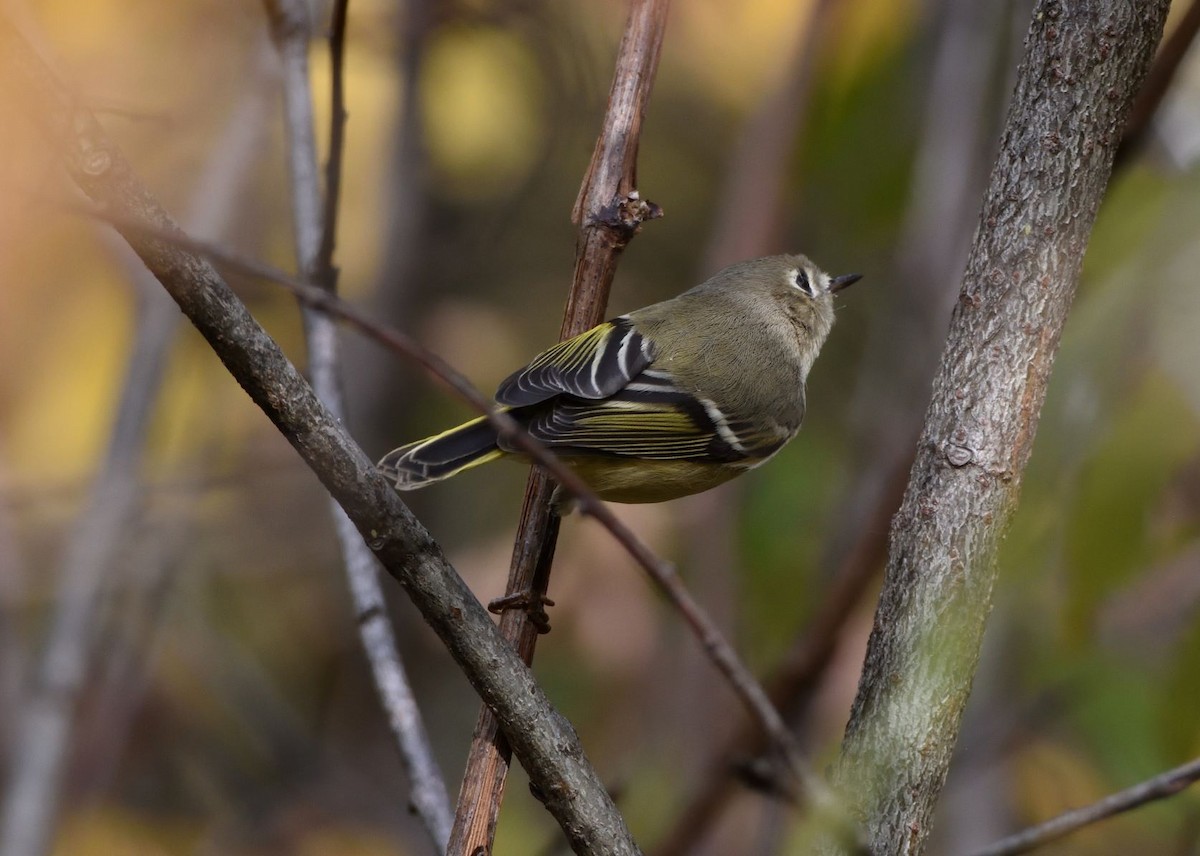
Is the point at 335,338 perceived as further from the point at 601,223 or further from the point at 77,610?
the point at 77,610

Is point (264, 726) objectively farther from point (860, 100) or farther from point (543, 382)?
point (860, 100)

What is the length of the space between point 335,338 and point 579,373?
0.42 m

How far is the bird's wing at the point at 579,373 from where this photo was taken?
1.93 meters

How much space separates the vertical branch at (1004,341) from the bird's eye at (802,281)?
1439 millimetres

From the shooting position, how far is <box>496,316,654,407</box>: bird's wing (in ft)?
6.33

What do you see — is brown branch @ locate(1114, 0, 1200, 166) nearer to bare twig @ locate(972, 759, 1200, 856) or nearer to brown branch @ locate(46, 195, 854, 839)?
bare twig @ locate(972, 759, 1200, 856)

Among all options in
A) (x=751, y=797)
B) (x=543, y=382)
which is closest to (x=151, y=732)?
(x=751, y=797)

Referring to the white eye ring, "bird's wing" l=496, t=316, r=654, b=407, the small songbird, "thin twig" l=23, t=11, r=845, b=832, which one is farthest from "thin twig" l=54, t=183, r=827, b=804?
the white eye ring

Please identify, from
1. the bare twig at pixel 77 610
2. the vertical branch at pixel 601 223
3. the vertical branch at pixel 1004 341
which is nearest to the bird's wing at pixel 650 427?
the vertical branch at pixel 601 223

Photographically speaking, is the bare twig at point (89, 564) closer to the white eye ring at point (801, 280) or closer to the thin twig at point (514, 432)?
the white eye ring at point (801, 280)

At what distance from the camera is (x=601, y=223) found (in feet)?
5.12

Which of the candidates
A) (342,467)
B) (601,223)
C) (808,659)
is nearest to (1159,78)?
(601,223)

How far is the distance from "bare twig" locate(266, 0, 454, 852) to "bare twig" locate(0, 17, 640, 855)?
0.35 meters

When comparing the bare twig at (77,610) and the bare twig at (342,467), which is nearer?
the bare twig at (342,467)
